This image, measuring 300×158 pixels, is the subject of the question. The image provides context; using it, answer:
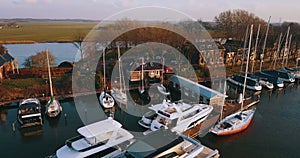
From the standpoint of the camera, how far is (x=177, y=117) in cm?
1176

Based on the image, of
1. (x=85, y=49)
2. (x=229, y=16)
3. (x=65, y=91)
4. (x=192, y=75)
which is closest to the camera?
(x=65, y=91)

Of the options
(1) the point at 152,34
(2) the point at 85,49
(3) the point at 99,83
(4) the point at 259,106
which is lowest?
(4) the point at 259,106

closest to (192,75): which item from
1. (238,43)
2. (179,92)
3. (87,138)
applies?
(179,92)

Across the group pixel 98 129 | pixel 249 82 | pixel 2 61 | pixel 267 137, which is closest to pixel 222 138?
pixel 267 137

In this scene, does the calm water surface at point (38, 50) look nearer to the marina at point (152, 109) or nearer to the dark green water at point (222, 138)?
the marina at point (152, 109)

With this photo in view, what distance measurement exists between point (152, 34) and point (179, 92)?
12.1m

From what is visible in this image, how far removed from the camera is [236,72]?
2466cm

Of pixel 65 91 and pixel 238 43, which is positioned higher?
pixel 238 43

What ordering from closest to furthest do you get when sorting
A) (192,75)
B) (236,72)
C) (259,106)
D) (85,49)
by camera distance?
(259,106), (192,75), (236,72), (85,49)

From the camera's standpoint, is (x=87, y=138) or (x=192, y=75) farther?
(x=192, y=75)

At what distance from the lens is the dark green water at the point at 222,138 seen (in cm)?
1083

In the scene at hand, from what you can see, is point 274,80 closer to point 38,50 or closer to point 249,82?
point 249,82

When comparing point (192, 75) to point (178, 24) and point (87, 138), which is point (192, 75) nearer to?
point (178, 24)

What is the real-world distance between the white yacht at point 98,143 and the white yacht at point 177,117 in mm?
2250
